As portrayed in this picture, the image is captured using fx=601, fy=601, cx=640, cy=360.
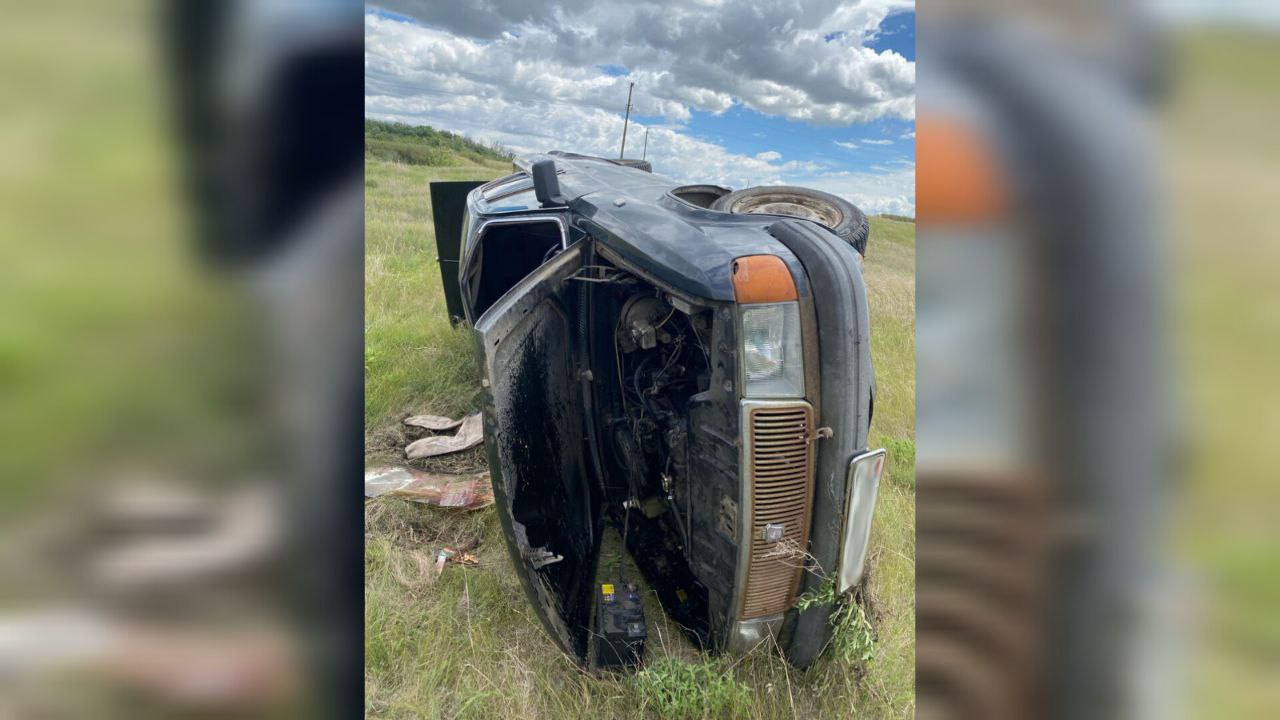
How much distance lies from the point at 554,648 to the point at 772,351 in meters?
1.61

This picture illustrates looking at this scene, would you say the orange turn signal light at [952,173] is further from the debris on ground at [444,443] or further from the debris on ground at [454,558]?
the debris on ground at [444,443]

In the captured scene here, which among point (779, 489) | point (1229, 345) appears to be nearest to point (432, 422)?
point (779, 489)

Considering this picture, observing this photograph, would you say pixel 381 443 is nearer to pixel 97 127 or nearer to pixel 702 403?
pixel 702 403

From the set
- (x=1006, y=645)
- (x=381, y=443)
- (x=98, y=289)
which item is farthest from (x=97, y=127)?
(x=381, y=443)

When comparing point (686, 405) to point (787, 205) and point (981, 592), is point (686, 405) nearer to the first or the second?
point (787, 205)

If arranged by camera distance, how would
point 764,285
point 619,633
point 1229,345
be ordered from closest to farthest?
1. point 1229,345
2. point 764,285
3. point 619,633

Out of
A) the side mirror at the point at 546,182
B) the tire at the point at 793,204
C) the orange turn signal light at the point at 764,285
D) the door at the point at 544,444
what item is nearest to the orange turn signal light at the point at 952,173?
the orange turn signal light at the point at 764,285

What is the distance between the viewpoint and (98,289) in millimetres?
759

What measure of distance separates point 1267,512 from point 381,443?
4.22 metres

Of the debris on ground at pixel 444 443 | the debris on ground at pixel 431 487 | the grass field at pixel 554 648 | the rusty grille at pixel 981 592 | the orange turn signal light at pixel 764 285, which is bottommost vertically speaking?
the grass field at pixel 554 648

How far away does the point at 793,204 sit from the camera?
10.2 feet

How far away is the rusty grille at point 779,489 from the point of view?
204cm

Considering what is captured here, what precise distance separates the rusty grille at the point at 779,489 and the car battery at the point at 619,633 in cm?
62

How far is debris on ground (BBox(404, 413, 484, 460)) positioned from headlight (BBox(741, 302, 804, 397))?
2.41 m
